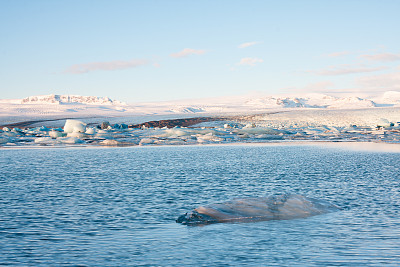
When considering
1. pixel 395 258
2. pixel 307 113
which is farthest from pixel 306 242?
pixel 307 113

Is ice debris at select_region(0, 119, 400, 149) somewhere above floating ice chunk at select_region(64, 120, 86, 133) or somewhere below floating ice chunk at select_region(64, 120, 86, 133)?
below

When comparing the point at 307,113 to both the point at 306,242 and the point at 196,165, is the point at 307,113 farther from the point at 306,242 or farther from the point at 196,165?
the point at 306,242

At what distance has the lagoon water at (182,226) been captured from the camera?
242 inches

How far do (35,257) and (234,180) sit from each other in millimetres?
7772

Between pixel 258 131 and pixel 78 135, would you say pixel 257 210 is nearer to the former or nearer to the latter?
pixel 78 135

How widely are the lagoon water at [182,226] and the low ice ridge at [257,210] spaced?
265 millimetres

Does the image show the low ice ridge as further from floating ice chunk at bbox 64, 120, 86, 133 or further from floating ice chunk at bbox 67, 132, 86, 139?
floating ice chunk at bbox 64, 120, 86, 133

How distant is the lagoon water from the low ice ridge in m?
0.26

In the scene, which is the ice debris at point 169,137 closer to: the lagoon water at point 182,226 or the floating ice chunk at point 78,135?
the floating ice chunk at point 78,135

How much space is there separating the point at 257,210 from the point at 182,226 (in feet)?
5.04

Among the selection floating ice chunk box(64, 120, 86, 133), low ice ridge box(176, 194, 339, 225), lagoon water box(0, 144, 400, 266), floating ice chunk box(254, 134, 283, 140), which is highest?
floating ice chunk box(64, 120, 86, 133)

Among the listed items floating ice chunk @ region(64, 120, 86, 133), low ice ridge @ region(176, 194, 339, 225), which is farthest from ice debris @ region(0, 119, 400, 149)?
low ice ridge @ region(176, 194, 339, 225)

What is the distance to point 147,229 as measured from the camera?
24.8 ft

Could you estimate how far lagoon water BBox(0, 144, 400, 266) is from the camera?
20.1 ft
